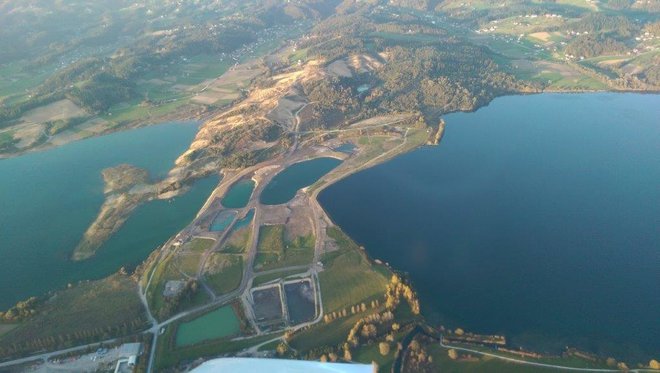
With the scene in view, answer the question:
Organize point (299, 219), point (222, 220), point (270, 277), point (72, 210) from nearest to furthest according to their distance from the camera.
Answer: point (270, 277) < point (299, 219) < point (222, 220) < point (72, 210)

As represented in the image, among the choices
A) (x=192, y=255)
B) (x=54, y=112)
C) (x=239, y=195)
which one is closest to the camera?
(x=192, y=255)

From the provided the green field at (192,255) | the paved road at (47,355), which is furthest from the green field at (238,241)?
the paved road at (47,355)

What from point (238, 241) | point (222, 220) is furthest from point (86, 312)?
point (222, 220)

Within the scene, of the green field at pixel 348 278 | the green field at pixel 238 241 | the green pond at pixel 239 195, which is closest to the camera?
the green field at pixel 348 278

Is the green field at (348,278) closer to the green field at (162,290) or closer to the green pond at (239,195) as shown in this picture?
the green field at (162,290)

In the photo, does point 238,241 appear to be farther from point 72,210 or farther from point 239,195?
point 72,210

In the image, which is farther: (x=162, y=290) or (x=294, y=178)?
(x=294, y=178)

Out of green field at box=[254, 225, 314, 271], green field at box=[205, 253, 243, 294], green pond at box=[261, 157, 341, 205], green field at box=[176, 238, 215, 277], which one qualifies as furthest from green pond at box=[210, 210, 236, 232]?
green field at box=[205, 253, 243, 294]
